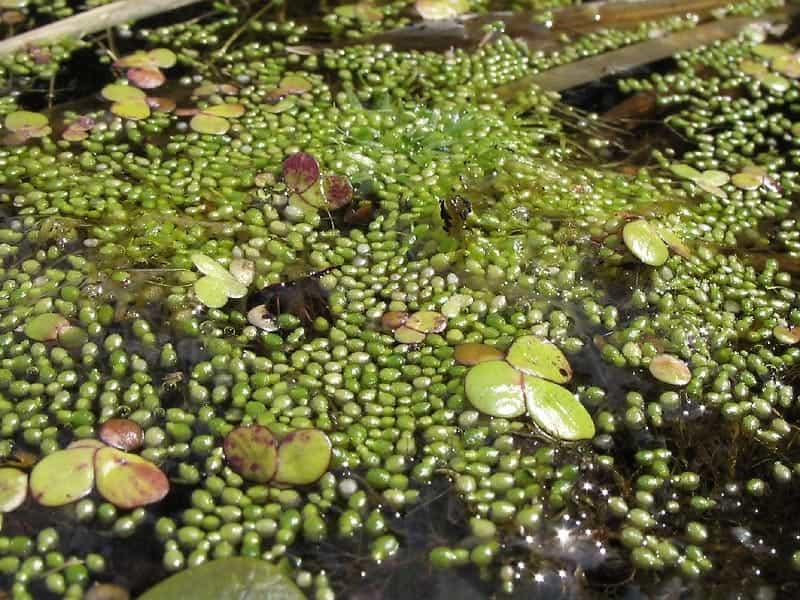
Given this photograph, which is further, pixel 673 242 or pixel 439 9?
pixel 439 9

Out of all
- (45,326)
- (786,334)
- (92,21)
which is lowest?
(786,334)

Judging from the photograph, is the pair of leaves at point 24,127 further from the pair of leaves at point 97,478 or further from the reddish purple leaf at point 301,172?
the pair of leaves at point 97,478

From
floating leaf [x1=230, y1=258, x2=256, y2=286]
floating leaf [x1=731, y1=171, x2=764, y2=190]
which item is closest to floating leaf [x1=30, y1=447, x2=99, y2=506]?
floating leaf [x1=230, y1=258, x2=256, y2=286]

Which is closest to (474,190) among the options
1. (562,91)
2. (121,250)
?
(562,91)

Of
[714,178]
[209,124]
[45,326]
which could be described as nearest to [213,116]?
[209,124]

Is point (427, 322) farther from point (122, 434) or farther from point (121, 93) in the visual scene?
point (121, 93)

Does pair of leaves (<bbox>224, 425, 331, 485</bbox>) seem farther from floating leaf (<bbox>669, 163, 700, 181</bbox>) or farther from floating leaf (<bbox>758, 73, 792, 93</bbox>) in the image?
floating leaf (<bbox>758, 73, 792, 93</bbox>)

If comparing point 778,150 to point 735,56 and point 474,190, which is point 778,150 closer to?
point 735,56
